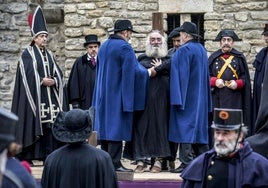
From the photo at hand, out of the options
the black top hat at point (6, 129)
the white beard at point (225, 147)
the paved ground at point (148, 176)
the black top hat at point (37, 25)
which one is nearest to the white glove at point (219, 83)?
the paved ground at point (148, 176)

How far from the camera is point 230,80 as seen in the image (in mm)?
12531

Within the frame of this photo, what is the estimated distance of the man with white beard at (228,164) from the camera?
6941 millimetres

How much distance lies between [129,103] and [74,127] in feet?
9.40

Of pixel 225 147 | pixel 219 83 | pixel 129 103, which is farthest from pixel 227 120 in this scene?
pixel 219 83

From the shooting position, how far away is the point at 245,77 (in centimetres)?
1253

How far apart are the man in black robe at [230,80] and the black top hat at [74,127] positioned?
15.5ft

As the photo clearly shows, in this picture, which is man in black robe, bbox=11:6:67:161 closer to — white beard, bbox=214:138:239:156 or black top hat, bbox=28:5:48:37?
black top hat, bbox=28:5:48:37

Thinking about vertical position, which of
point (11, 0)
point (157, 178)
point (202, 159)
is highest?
point (11, 0)

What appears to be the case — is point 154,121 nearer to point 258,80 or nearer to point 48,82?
point 48,82

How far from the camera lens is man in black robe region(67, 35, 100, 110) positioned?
42.7 feet

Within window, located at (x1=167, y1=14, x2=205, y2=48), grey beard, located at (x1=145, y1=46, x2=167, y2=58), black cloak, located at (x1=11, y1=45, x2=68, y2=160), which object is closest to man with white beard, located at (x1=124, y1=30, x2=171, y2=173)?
grey beard, located at (x1=145, y1=46, x2=167, y2=58)

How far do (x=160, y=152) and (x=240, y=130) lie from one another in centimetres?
383

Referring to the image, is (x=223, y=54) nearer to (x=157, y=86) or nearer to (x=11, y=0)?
(x=157, y=86)

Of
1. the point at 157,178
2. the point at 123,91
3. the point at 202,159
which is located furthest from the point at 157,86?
the point at 202,159
